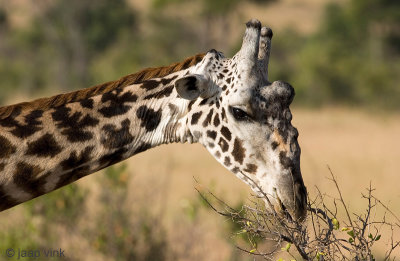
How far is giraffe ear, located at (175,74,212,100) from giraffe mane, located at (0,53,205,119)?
1.26 feet

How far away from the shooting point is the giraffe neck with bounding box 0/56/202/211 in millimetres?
5695

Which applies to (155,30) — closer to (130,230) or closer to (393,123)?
(393,123)

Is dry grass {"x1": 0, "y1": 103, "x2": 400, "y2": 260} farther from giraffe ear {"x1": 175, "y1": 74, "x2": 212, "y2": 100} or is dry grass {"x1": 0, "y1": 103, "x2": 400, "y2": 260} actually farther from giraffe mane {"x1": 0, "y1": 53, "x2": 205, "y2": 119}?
giraffe mane {"x1": 0, "y1": 53, "x2": 205, "y2": 119}

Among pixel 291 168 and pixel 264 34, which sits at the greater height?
pixel 264 34

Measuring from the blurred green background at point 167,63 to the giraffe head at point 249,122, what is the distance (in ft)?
2.61

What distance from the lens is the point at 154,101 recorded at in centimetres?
602

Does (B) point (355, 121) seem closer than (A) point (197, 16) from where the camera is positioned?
Yes

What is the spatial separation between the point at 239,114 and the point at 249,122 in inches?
3.9

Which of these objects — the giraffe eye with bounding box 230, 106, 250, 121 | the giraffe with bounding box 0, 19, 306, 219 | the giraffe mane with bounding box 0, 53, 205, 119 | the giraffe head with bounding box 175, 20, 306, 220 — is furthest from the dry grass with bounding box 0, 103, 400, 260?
the giraffe mane with bounding box 0, 53, 205, 119

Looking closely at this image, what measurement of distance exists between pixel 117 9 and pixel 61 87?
11.1m

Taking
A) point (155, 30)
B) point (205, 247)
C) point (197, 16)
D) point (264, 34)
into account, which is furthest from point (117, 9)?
point (264, 34)

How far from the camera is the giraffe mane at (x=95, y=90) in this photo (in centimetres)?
595

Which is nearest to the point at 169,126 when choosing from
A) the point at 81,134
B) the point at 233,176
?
the point at 81,134

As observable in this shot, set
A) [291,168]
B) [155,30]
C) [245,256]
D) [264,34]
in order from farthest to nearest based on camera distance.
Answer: [155,30] < [245,256] < [264,34] < [291,168]
